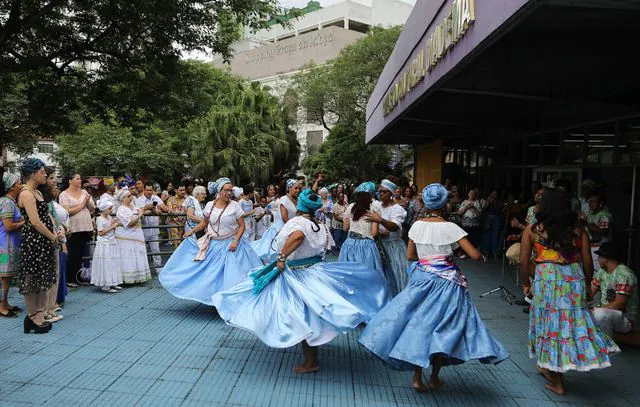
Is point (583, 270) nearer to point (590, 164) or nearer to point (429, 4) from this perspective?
point (429, 4)

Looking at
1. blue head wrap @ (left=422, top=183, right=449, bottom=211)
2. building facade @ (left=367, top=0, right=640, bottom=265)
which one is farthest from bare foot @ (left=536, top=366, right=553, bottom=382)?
building facade @ (left=367, top=0, right=640, bottom=265)

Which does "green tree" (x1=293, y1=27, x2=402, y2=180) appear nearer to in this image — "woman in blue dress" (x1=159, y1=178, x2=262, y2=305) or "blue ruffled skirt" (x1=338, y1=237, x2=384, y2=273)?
"woman in blue dress" (x1=159, y1=178, x2=262, y2=305)

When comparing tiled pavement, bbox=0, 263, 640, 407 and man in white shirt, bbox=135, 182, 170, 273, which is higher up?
man in white shirt, bbox=135, 182, 170, 273

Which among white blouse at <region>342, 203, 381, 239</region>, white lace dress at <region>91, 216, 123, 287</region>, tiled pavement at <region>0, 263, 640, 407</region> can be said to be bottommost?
tiled pavement at <region>0, 263, 640, 407</region>

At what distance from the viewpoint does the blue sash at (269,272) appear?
4.79 metres

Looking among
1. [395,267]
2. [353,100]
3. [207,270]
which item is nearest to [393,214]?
[395,267]

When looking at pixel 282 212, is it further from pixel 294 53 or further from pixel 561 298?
pixel 294 53

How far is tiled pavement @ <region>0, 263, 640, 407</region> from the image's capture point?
419cm

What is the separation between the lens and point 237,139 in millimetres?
29062

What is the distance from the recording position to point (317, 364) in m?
4.88

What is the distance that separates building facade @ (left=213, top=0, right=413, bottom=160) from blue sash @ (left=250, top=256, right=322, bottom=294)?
5063 cm

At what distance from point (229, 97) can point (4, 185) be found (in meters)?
27.0

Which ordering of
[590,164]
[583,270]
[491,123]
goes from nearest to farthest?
[583,270]
[590,164]
[491,123]

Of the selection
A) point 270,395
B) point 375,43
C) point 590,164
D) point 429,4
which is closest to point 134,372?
point 270,395
